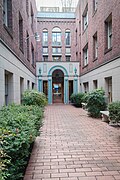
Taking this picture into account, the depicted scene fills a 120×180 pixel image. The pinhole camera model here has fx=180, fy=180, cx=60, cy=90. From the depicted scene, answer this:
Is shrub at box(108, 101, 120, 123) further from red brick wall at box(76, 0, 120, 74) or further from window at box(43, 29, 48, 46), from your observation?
window at box(43, 29, 48, 46)

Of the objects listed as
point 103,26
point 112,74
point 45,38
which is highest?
point 45,38

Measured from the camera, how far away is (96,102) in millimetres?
9680

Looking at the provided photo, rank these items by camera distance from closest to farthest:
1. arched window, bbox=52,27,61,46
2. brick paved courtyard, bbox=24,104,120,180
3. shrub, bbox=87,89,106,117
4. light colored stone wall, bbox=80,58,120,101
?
1. brick paved courtyard, bbox=24,104,120,180
2. light colored stone wall, bbox=80,58,120,101
3. shrub, bbox=87,89,106,117
4. arched window, bbox=52,27,61,46

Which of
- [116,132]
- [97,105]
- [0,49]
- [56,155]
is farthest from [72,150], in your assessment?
[97,105]

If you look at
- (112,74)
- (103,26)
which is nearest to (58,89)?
(103,26)

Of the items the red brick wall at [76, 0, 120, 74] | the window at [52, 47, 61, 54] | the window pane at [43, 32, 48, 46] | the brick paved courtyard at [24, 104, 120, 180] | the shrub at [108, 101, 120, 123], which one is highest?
the window pane at [43, 32, 48, 46]

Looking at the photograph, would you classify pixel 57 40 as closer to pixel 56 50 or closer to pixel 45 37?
pixel 56 50

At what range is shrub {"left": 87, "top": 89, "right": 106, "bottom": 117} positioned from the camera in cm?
960

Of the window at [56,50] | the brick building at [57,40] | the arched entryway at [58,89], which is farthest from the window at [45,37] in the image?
the arched entryway at [58,89]

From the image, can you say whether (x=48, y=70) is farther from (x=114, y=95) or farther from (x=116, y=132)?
(x=116, y=132)

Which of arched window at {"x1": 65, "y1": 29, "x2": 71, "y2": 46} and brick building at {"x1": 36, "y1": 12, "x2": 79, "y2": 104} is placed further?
arched window at {"x1": 65, "y1": 29, "x2": 71, "y2": 46}

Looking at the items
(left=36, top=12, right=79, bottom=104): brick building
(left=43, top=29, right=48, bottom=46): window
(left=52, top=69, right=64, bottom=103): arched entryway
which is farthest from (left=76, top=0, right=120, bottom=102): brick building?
(left=43, top=29, right=48, bottom=46): window

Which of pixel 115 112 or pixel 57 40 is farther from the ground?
pixel 57 40

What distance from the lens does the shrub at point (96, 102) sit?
31.5 feet
